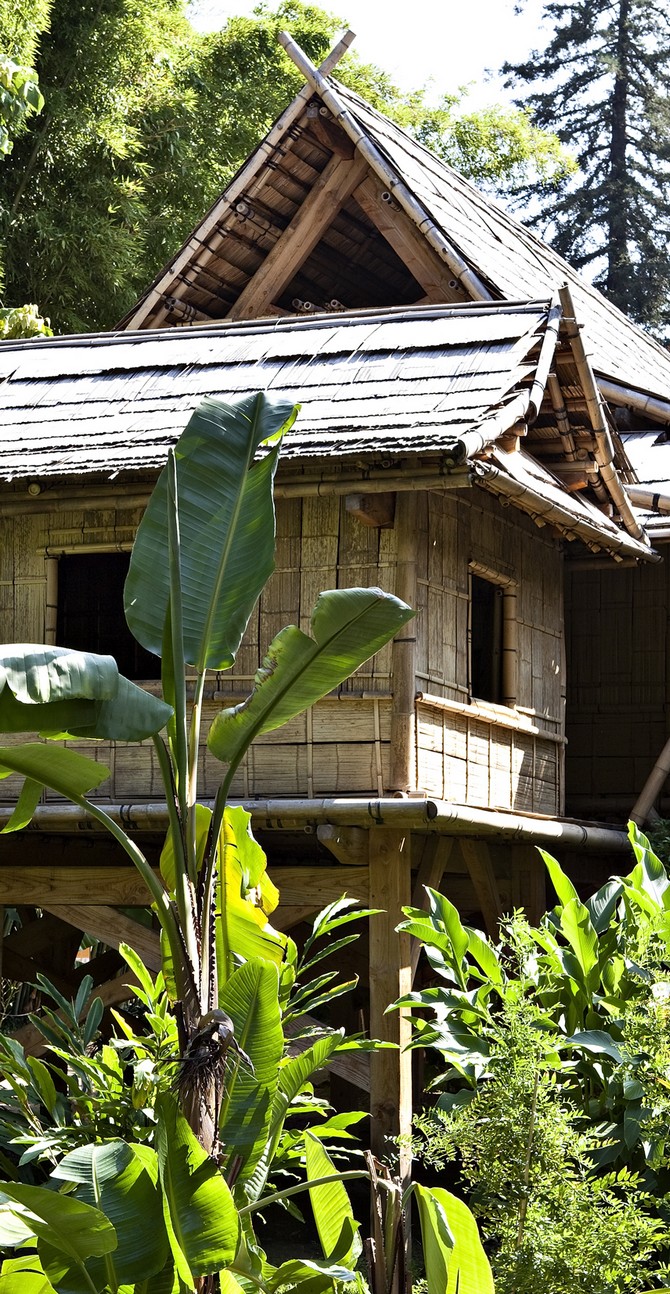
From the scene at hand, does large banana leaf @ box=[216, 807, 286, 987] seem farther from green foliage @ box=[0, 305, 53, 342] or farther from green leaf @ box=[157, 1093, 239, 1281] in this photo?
Result: green foliage @ box=[0, 305, 53, 342]

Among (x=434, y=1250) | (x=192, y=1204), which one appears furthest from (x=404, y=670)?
(x=192, y=1204)

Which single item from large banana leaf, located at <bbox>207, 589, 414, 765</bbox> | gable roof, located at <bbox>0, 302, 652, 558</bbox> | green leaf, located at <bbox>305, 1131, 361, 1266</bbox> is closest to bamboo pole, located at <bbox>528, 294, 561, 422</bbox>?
gable roof, located at <bbox>0, 302, 652, 558</bbox>

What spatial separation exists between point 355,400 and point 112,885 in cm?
293

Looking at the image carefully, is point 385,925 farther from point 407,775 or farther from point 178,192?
point 178,192

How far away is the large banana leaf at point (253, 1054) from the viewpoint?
13.2ft

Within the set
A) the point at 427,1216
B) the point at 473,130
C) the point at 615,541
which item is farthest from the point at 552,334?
the point at 473,130

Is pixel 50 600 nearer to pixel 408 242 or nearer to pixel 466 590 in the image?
pixel 466 590

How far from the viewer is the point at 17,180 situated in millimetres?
18312

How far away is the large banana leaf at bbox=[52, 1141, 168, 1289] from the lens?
3.71 meters

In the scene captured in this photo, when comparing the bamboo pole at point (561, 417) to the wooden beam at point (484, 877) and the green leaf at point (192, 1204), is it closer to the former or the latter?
the wooden beam at point (484, 877)

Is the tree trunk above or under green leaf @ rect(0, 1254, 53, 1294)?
above

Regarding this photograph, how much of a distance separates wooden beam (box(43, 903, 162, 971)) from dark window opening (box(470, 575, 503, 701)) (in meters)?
2.41

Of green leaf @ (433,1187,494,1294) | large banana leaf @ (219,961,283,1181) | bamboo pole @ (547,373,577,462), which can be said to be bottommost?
green leaf @ (433,1187,494,1294)

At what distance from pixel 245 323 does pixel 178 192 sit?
10613 millimetres
